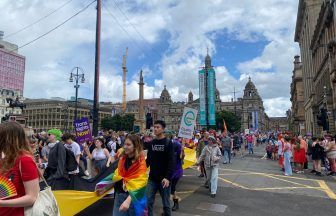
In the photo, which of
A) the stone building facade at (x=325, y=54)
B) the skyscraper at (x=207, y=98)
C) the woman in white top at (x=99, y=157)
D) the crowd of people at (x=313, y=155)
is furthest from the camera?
the skyscraper at (x=207, y=98)

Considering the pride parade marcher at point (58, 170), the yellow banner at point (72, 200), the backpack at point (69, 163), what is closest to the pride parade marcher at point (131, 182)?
the yellow banner at point (72, 200)

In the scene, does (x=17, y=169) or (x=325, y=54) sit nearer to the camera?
(x=17, y=169)

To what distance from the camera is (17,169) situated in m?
2.56

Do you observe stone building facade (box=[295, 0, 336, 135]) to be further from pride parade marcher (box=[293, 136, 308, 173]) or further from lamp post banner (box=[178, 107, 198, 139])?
lamp post banner (box=[178, 107, 198, 139])

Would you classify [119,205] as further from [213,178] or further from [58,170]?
[213,178]

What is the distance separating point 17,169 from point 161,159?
330 centimetres

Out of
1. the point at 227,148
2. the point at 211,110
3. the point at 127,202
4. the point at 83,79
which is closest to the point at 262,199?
the point at 127,202

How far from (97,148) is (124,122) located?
10270 centimetres

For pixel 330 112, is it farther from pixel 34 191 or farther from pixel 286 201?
pixel 34 191

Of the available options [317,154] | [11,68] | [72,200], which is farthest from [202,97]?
[11,68]

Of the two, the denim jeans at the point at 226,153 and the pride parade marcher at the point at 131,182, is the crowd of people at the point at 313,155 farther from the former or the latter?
the pride parade marcher at the point at 131,182

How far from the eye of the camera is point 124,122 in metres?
112

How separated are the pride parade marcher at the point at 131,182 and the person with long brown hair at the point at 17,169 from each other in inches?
68.6

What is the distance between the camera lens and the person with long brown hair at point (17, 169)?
99.6 inches
